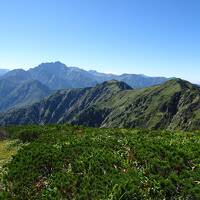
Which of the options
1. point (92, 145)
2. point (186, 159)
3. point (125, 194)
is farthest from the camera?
point (92, 145)

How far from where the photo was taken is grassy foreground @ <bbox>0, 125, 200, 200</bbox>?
2225 cm

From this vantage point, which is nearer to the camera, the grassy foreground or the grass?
the grassy foreground

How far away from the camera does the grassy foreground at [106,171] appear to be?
876 inches

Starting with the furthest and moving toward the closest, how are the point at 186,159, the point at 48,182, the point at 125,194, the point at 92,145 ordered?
the point at 92,145, the point at 186,159, the point at 48,182, the point at 125,194

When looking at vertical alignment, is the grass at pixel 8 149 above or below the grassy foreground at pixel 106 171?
below

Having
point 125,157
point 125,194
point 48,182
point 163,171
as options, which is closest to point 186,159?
point 163,171

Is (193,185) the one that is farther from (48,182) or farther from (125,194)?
(48,182)

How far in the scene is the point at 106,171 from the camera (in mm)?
24625

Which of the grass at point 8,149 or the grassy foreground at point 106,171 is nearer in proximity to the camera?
the grassy foreground at point 106,171

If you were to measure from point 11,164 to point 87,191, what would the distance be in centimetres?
803

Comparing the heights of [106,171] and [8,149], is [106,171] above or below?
above

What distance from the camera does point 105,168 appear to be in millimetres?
24938

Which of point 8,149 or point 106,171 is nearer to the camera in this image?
point 106,171

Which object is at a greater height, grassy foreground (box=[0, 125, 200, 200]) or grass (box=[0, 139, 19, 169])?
grassy foreground (box=[0, 125, 200, 200])
